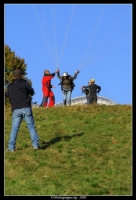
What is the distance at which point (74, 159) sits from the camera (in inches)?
609

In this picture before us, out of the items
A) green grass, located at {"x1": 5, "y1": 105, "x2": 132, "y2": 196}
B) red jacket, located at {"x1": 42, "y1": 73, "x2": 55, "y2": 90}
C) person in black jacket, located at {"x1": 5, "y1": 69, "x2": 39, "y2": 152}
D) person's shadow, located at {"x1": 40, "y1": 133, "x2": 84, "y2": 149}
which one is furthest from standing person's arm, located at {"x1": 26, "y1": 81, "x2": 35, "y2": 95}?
red jacket, located at {"x1": 42, "y1": 73, "x2": 55, "y2": 90}

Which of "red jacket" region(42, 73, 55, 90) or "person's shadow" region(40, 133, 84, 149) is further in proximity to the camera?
"red jacket" region(42, 73, 55, 90)

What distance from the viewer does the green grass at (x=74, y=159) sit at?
12922mm

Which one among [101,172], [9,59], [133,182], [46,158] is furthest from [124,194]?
[9,59]

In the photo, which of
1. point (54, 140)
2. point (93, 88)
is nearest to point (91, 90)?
point (93, 88)

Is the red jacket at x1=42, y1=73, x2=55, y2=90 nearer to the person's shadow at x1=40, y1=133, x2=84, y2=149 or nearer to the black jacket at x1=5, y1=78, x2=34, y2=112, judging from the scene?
the person's shadow at x1=40, y1=133, x2=84, y2=149

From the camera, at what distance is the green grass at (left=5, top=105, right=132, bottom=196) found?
12.9 metres

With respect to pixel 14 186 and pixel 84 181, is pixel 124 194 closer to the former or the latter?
pixel 84 181

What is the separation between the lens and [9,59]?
219 ft

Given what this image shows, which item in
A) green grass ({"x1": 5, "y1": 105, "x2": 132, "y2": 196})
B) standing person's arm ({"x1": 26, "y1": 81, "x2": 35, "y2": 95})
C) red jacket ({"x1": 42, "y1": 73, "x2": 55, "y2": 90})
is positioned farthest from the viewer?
red jacket ({"x1": 42, "y1": 73, "x2": 55, "y2": 90})

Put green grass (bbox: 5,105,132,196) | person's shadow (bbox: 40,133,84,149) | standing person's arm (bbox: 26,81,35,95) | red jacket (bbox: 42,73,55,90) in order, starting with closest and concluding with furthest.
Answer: green grass (bbox: 5,105,132,196)
standing person's arm (bbox: 26,81,35,95)
person's shadow (bbox: 40,133,84,149)
red jacket (bbox: 42,73,55,90)

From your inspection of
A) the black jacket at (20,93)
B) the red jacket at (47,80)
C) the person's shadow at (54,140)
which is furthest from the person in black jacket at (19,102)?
the red jacket at (47,80)

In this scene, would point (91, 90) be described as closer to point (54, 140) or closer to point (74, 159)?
point (54, 140)
